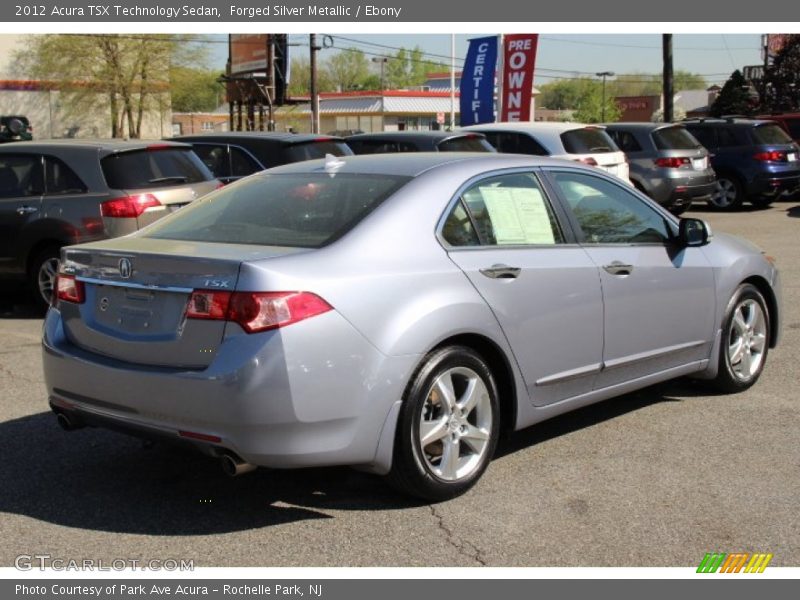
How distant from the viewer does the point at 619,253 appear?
5461 millimetres

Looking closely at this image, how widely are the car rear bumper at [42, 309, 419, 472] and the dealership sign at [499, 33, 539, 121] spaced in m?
20.2

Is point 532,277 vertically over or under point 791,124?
under

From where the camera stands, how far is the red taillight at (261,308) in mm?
3941

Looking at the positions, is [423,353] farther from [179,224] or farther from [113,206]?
[113,206]

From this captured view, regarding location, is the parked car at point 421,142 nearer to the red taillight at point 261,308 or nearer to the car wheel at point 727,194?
the car wheel at point 727,194

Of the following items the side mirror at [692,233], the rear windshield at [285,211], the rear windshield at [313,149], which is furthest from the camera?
the rear windshield at [313,149]

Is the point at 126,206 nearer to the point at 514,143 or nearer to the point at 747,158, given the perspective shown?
the point at 514,143

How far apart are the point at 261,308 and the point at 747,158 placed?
16945 millimetres

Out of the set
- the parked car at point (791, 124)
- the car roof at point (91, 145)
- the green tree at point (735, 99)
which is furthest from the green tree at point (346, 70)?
the car roof at point (91, 145)

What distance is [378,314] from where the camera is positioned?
13.7 ft

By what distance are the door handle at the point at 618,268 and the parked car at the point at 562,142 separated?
9.24 m

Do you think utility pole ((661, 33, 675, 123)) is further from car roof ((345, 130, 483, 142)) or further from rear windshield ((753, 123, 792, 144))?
car roof ((345, 130, 483, 142))

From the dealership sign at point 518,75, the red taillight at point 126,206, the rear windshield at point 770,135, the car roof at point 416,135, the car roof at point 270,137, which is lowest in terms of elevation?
the red taillight at point 126,206

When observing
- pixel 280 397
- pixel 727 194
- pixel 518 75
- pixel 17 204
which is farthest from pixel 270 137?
pixel 518 75
